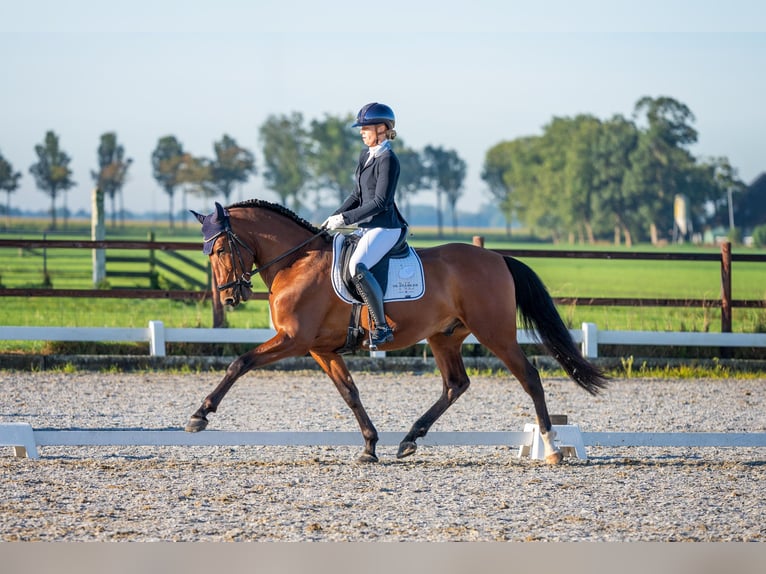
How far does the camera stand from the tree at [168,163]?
13025 cm

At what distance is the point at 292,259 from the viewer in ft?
25.8

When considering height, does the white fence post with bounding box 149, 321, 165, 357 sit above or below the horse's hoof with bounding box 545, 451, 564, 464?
above

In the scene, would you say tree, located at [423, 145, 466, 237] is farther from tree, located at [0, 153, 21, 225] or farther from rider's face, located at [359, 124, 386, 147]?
rider's face, located at [359, 124, 386, 147]

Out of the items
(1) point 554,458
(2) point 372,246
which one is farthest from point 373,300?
(1) point 554,458

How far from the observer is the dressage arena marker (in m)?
7.26

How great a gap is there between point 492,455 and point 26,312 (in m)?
14.2

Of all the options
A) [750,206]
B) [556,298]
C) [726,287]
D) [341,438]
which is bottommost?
[341,438]

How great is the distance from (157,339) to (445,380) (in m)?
5.83

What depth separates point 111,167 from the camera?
12056 centimetres

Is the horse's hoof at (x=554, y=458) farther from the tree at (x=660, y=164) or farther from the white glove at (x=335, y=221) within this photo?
the tree at (x=660, y=164)

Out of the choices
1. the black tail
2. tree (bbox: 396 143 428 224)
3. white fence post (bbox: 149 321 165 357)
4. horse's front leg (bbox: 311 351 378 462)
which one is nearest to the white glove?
horse's front leg (bbox: 311 351 378 462)

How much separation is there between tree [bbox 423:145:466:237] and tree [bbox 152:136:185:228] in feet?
113

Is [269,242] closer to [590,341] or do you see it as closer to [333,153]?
[590,341]

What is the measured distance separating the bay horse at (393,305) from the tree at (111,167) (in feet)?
357
